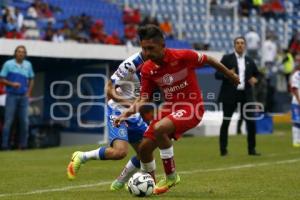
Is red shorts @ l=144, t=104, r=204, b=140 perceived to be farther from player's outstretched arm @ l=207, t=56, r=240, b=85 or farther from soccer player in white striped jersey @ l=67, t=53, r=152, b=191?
soccer player in white striped jersey @ l=67, t=53, r=152, b=191

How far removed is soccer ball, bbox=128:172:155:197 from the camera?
9.27 meters

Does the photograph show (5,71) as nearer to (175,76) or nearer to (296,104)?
(296,104)

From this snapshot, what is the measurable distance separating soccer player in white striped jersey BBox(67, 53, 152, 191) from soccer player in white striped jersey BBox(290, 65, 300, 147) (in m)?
8.75

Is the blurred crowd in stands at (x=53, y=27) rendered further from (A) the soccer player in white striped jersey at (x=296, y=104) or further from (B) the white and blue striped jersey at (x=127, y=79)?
(B) the white and blue striped jersey at (x=127, y=79)

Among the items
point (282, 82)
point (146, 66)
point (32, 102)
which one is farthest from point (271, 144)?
point (282, 82)

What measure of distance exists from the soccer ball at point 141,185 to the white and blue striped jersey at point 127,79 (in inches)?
41.9

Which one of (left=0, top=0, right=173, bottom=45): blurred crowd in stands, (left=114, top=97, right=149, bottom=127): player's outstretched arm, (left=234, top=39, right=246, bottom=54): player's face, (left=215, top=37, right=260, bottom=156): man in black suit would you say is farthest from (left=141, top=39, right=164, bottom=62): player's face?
(left=0, top=0, right=173, bottom=45): blurred crowd in stands

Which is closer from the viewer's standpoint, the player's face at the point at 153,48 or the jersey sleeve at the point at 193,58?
the player's face at the point at 153,48

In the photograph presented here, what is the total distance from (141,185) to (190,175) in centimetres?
301

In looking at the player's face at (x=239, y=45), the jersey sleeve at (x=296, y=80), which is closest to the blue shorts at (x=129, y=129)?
the player's face at (x=239, y=45)

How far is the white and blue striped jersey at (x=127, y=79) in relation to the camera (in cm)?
989

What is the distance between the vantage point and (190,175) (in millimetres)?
12188

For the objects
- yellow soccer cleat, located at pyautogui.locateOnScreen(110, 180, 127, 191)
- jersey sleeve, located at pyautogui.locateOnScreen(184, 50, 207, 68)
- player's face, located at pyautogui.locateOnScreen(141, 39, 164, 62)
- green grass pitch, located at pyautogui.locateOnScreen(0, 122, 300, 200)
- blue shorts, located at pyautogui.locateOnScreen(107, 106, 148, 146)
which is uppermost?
player's face, located at pyautogui.locateOnScreen(141, 39, 164, 62)

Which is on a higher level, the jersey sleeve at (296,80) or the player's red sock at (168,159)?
the jersey sleeve at (296,80)
